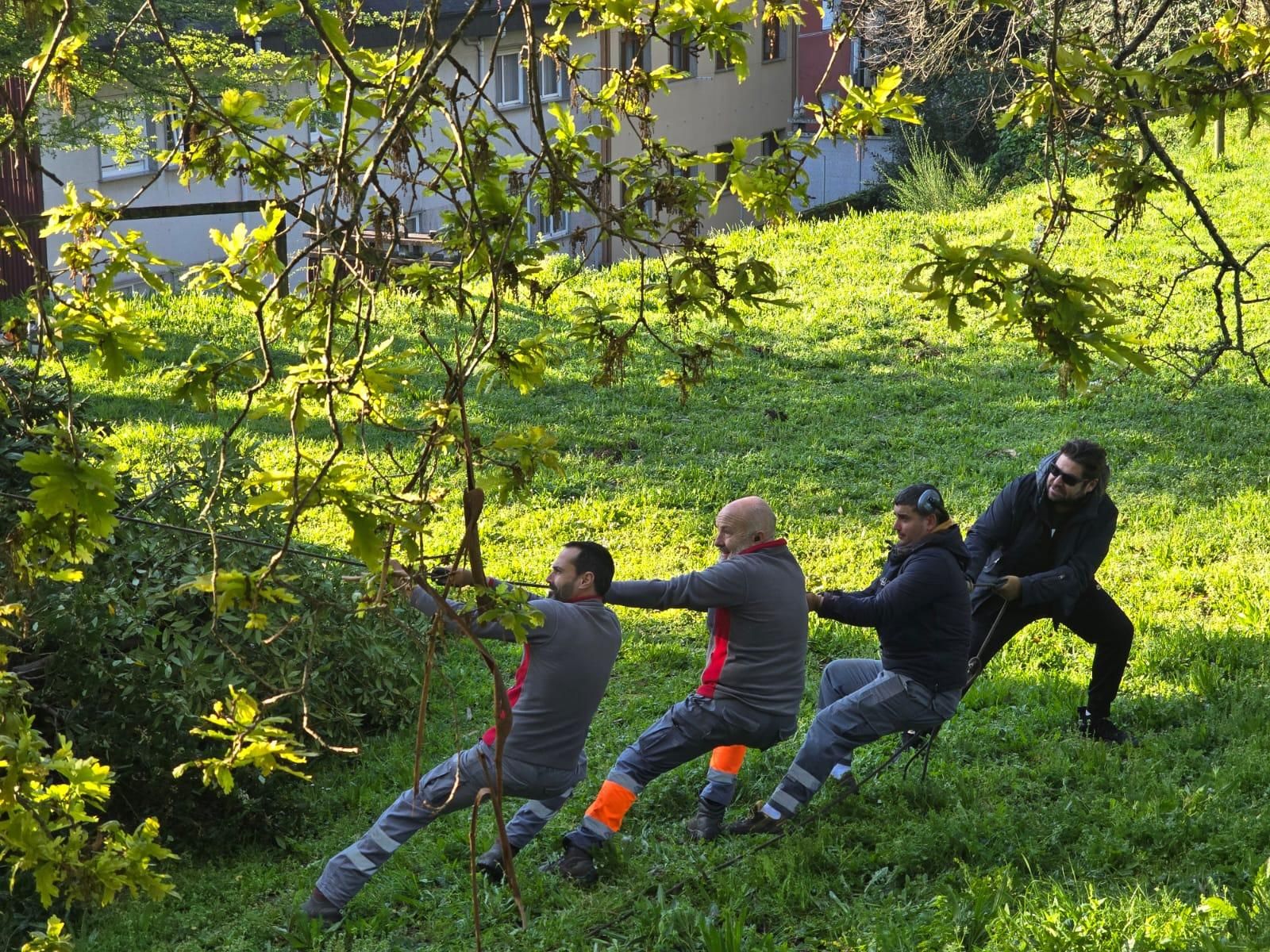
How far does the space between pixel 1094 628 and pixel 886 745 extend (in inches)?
49.5

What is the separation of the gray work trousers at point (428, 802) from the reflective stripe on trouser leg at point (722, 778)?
2.67 ft

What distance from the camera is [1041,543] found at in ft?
22.6

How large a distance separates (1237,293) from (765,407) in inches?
367

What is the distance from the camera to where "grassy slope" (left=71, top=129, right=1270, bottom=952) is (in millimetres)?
5609

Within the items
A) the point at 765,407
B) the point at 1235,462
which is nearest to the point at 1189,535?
the point at 1235,462

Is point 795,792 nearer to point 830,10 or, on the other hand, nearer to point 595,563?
point 595,563

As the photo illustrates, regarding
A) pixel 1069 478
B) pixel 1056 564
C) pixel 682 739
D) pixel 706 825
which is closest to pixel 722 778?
pixel 706 825

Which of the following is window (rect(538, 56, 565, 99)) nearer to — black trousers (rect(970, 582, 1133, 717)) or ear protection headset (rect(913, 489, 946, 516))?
black trousers (rect(970, 582, 1133, 717))

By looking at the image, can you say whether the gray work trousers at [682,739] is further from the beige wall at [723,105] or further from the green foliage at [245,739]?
the beige wall at [723,105]

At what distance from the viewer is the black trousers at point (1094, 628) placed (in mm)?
6938

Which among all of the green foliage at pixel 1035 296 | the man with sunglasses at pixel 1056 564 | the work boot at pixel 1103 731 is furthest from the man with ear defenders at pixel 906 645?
the green foliage at pixel 1035 296

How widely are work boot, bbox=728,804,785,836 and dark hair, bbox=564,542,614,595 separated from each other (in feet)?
4.66

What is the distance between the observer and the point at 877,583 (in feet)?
21.2

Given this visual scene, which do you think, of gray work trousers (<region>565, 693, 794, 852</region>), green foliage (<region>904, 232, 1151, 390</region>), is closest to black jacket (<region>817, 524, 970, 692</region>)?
gray work trousers (<region>565, 693, 794, 852</region>)
